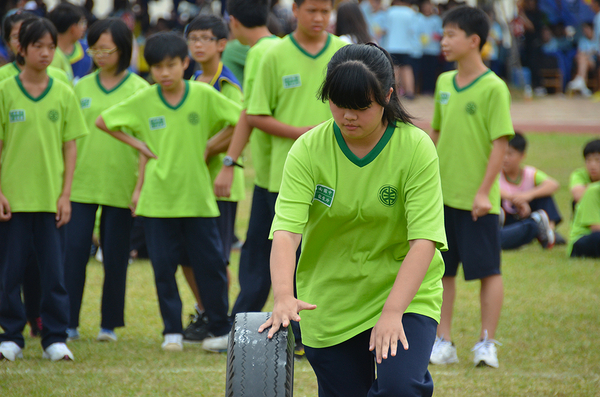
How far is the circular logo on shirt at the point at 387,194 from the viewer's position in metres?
2.41

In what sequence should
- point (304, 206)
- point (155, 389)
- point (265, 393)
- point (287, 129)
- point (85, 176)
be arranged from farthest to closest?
1. point (85, 176)
2. point (287, 129)
3. point (155, 389)
4. point (304, 206)
5. point (265, 393)

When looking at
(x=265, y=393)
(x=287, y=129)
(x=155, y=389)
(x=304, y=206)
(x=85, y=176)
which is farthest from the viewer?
(x=85, y=176)

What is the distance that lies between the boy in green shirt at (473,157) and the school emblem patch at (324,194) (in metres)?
1.78

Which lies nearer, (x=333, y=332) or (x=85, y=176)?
(x=333, y=332)

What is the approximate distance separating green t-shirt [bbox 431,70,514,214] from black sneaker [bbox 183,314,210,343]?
1647 mm

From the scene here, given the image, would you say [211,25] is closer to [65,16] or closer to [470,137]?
[65,16]

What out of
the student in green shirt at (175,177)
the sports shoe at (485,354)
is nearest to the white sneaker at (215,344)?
the student in green shirt at (175,177)

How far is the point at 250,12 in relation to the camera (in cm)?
466

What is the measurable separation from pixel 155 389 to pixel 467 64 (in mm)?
2427

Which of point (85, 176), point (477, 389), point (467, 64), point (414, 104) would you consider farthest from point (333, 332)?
point (414, 104)

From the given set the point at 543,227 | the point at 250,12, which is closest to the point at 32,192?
the point at 250,12

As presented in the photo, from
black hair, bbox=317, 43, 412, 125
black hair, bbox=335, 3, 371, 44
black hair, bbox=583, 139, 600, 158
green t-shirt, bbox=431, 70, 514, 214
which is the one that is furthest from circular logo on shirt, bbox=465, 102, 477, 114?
black hair, bbox=583, 139, 600, 158

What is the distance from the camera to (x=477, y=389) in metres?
3.66

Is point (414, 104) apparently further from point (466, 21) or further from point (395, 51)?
point (466, 21)
